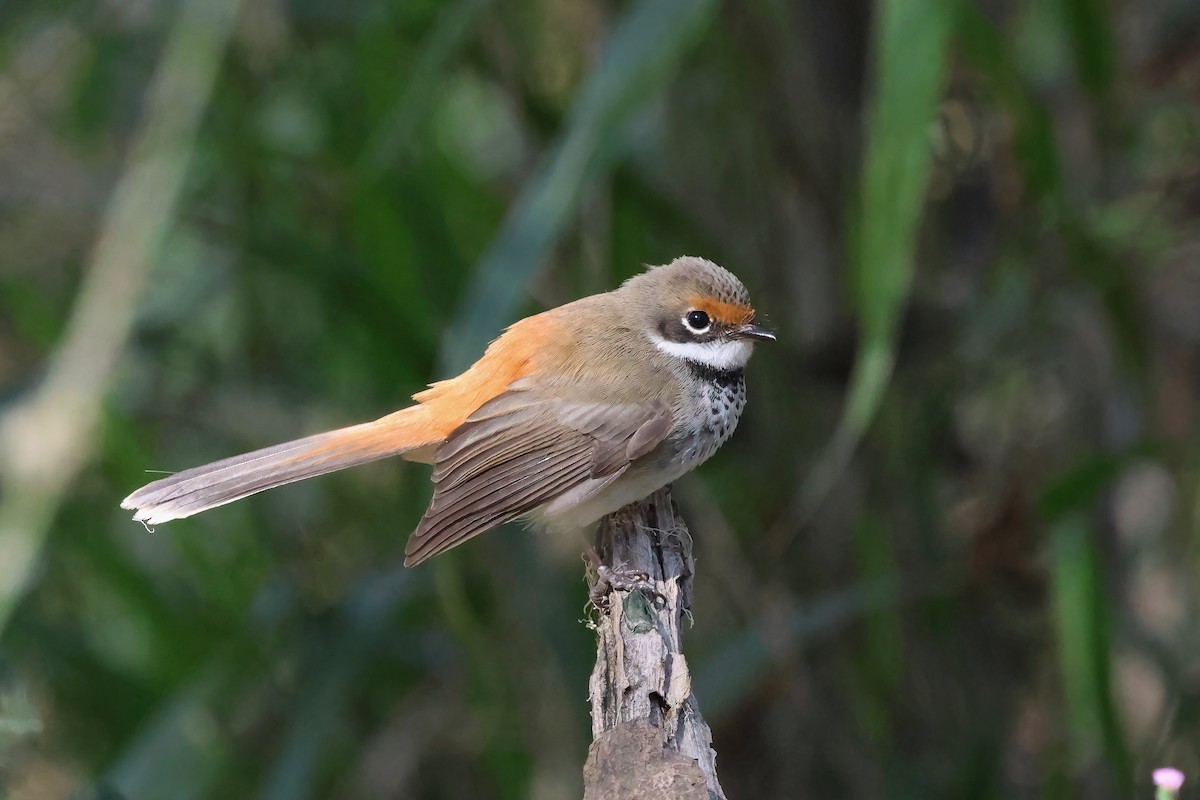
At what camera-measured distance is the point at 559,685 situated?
16.0 ft

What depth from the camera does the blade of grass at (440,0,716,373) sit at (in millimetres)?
3836

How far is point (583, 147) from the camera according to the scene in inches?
152

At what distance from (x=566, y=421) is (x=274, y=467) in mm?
864

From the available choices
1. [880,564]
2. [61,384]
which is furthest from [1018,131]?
[61,384]

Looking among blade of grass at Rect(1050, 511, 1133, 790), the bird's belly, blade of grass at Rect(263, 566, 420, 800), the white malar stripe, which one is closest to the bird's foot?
the bird's belly

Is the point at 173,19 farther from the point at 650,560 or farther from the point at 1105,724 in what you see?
the point at 1105,724

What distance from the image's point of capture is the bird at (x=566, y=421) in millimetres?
3992

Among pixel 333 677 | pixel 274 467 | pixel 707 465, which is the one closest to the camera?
pixel 274 467

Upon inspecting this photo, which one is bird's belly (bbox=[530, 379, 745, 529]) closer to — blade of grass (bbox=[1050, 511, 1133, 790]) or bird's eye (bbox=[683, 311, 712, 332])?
bird's eye (bbox=[683, 311, 712, 332])

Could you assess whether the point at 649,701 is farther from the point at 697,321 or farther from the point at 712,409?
the point at 697,321

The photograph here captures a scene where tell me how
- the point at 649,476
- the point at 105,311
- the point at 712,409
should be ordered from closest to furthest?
the point at 105,311, the point at 649,476, the point at 712,409

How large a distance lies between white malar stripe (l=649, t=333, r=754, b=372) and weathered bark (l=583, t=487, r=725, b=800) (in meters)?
0.82

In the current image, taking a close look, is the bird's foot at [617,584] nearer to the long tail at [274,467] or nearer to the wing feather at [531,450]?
the wing feather at [531,450]

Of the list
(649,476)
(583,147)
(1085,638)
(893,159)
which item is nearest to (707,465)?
(649,476)
